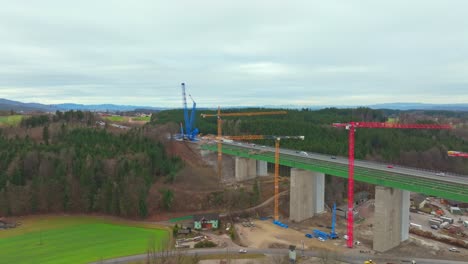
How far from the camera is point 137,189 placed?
70.5 metres

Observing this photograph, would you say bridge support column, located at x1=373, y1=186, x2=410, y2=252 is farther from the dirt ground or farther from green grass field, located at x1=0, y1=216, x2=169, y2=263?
green grass field, located at x1=0, y1=216, x2=169, y2=263

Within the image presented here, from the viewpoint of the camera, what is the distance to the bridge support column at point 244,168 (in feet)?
296

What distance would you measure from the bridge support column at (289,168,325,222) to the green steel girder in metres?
2.59

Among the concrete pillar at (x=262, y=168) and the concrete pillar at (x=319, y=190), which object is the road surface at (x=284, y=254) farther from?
the concrete pillar at (x=262, y=168)

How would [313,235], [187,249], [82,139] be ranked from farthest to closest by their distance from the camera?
[82,139] < [313,235] < [187,249]

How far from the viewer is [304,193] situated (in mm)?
69500

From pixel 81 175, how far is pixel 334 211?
1952 inches

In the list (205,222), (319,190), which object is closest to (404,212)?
(319,190)

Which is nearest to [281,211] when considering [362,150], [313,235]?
[313,235]

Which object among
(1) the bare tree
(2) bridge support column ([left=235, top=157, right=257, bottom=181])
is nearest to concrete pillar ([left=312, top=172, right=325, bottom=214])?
(2) bridge support column ([left=235, top=157, right=257, bottom=181])

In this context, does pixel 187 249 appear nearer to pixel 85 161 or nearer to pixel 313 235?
pixel 313 235

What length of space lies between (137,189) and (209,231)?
17.6 metres

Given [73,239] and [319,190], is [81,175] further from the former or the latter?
[319,190]

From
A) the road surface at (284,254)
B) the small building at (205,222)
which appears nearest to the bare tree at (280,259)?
the road surface at (284,254)
